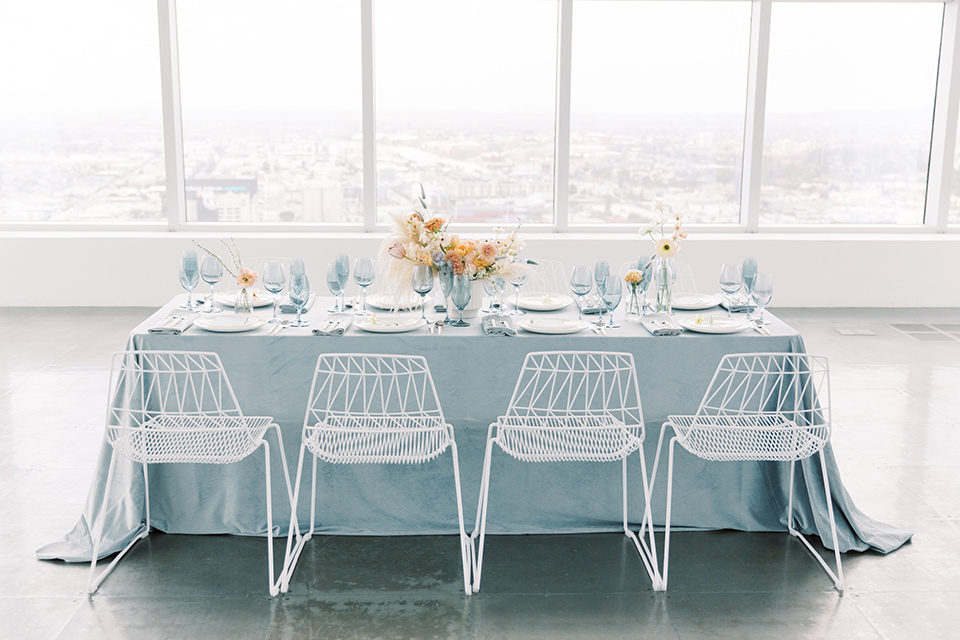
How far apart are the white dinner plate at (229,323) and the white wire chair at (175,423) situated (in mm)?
122

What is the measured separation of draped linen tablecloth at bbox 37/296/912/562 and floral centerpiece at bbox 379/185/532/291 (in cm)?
25

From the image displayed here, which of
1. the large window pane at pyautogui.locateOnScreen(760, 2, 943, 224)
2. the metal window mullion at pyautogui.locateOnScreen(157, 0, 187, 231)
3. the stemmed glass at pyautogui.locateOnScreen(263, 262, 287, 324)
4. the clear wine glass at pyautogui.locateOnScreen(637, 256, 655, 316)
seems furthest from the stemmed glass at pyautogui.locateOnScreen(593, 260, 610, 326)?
the metal window mullion at pyautogui.locateOnScreen(157, 0, 187, 231)

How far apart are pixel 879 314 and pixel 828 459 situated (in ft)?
13.8

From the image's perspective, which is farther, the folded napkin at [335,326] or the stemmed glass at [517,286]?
the stemmed glass at [517,286]

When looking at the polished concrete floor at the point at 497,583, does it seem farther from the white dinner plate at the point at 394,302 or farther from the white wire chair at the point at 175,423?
the white dinner plate at the point at 394,302

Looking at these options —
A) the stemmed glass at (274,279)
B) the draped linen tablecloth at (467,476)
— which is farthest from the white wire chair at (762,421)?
the stemmed glass at (274,279)

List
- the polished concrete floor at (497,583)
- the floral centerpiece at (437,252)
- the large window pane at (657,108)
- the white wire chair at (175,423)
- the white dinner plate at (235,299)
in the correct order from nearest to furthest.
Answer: the polished concrete floor at (497,583)
the white wire chair at (175,423)
the floral centerpiece at (437,252)
the white dinner plate at (235,299)
the large window pane at (657,108)

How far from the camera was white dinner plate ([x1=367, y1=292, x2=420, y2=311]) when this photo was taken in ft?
12.5

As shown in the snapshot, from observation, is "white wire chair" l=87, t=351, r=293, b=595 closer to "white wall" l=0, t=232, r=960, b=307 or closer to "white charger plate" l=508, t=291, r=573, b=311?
"white charger plate" l=508, t=291, r=573, b=311

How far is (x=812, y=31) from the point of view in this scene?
7430 millimetres

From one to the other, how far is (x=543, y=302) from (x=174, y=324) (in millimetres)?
1485

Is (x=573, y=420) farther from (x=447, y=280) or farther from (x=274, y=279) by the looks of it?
(x=274, y=279)

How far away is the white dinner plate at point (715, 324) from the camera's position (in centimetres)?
347

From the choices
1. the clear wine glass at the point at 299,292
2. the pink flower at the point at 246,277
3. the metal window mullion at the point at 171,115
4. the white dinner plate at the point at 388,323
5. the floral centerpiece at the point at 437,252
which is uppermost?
the metal window mullion at the point at 171,115
